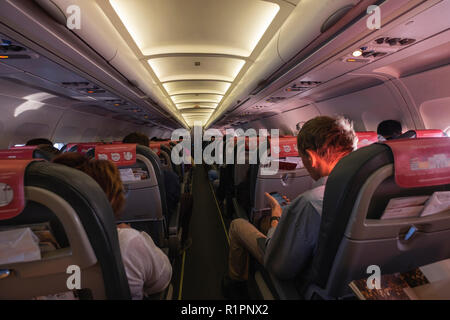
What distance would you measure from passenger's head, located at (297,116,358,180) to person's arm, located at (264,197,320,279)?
36 centimetres

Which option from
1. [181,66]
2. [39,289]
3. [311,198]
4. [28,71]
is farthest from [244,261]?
[181,66]

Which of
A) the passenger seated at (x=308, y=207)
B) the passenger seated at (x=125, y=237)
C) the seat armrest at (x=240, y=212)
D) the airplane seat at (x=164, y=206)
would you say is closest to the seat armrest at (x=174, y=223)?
the airplane seat at (x=164, y=206)

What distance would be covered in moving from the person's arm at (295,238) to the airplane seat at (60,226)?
3.01 ft

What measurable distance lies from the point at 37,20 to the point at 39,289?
2121 mm

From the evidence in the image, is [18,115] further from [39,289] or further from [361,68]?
[361,68]

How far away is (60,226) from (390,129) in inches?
251

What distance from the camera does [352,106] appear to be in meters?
5.89

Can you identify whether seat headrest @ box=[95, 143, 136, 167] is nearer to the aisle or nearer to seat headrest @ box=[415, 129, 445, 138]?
the aisle

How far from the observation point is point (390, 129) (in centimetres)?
484

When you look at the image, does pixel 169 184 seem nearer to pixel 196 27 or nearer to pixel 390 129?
pixel 196 27

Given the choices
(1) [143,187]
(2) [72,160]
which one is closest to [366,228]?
(2) [72,160]

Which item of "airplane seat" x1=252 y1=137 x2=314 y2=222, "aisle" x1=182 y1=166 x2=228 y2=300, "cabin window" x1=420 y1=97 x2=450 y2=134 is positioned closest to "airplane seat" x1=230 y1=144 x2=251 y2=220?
"airplane seat" x1=252 y1=137 x2=314 y2=222

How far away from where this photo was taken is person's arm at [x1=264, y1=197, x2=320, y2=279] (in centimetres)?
117

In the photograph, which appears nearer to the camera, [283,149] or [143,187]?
[143,187]
